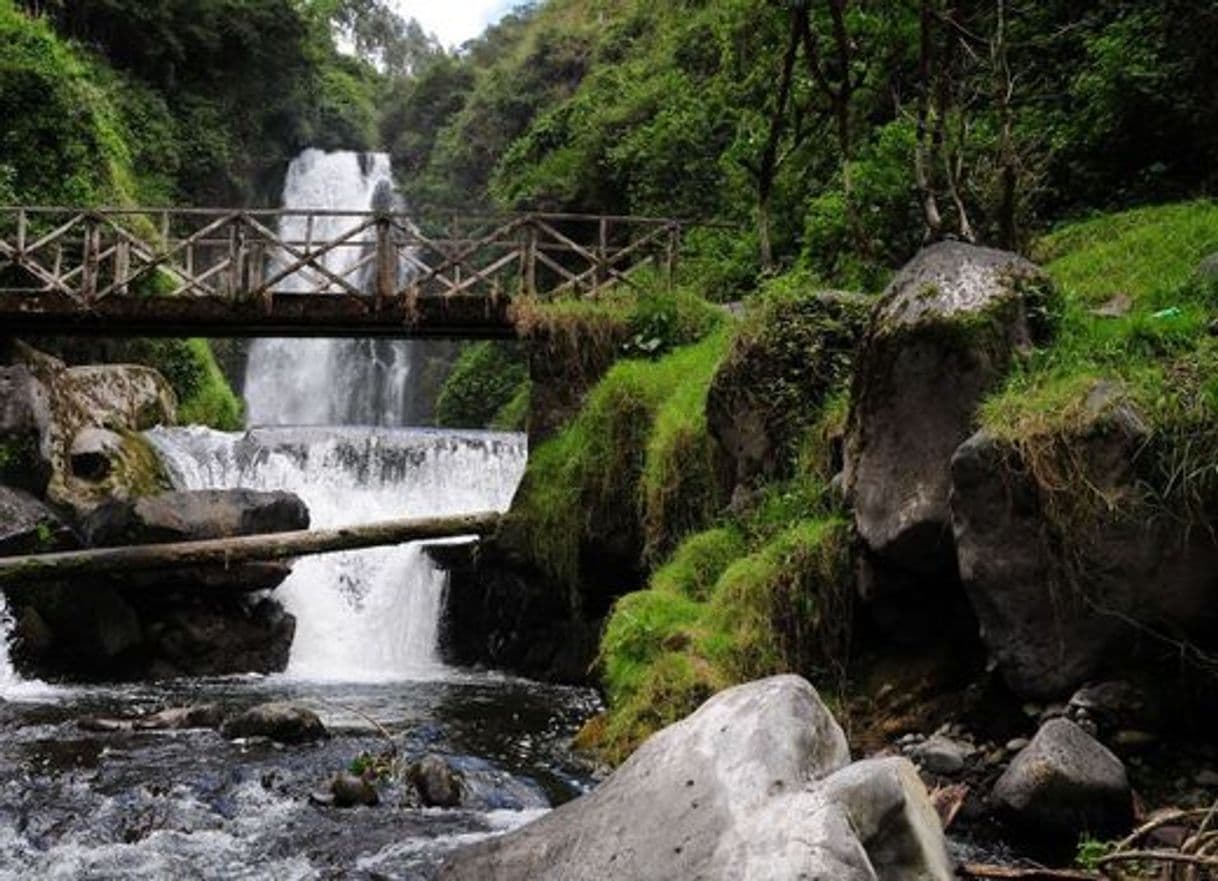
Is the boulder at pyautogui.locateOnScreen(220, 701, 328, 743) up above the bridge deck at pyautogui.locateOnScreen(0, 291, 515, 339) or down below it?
below

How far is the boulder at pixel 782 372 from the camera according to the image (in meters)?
8.84

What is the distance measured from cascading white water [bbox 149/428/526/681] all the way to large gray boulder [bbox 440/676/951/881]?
9.26 metres

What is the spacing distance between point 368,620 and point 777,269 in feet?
21.9

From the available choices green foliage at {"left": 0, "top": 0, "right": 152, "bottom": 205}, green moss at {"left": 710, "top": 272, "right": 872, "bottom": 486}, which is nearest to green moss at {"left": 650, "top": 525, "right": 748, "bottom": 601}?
green moss at {"left": 710, "top": 272, "right": 872, "bottom": 486}

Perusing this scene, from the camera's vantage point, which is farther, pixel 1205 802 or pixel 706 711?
pixel 1205 802

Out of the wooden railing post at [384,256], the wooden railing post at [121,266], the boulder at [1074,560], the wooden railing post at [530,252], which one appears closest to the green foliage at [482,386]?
the wooden railing post at [530,252]

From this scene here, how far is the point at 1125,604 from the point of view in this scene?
5742mm

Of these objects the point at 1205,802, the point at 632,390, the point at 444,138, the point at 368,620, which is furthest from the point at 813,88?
the point at 444,138

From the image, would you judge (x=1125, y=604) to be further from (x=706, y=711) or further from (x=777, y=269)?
Answer: (x=777, y=269)

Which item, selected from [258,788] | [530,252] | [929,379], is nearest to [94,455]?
[530,252]

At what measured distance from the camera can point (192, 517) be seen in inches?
508

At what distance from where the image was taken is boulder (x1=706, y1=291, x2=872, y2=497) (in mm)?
8836

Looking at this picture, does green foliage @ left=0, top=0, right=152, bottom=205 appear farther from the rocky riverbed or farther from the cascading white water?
the rocky riverbed

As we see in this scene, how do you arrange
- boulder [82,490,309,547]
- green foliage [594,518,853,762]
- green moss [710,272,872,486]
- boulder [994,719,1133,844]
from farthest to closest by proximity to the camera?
boulder [82,490,309,547]
green moss [710,272,872,486]
green foliage [594,518,853,762]
boulder [994,719,1133,844]
